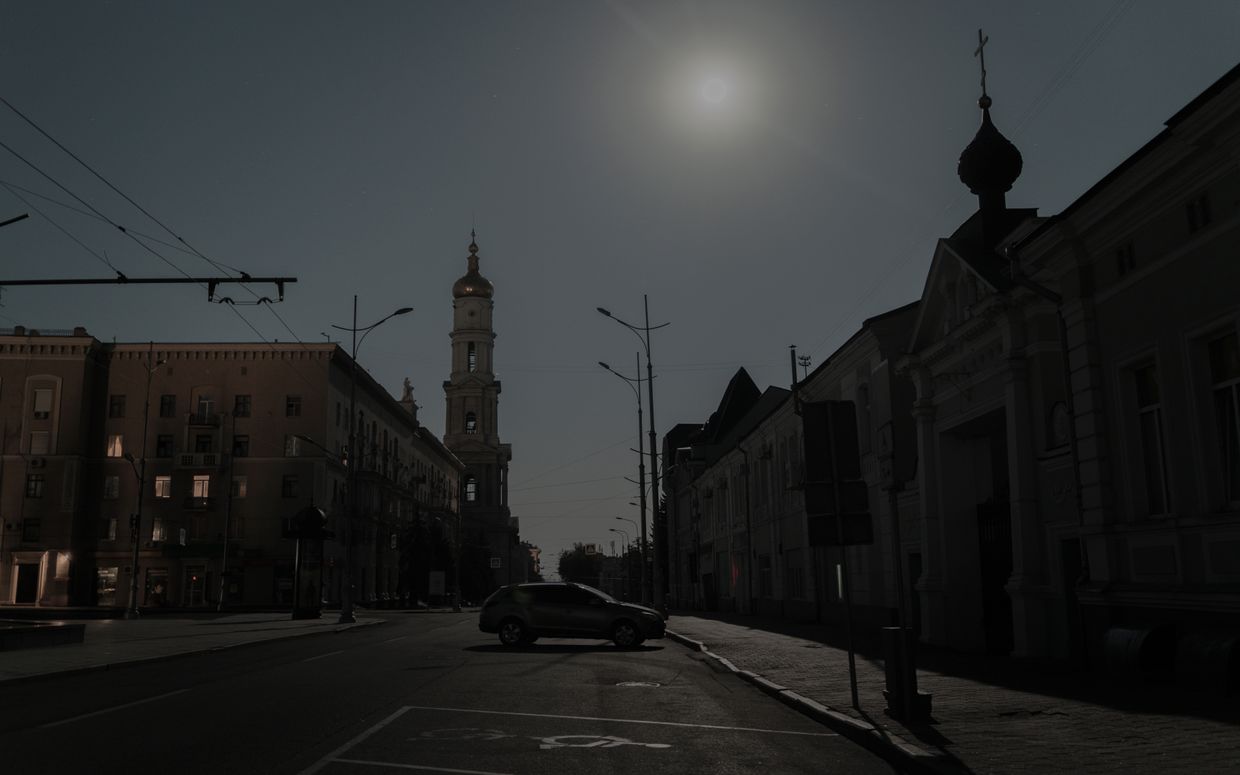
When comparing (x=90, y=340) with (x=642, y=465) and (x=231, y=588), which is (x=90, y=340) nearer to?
(x=231, y=588)

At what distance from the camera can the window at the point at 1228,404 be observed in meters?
13.4

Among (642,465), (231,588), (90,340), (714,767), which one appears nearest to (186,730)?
(714,767)

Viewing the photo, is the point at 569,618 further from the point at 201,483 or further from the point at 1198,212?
the point at 201,483

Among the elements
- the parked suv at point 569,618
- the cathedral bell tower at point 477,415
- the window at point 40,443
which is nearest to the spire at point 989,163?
the parked suv at point 569,618

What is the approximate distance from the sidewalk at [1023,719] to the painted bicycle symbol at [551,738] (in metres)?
2.25

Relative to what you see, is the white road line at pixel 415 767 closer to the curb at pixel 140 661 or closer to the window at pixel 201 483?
the curb at pixel 140 661

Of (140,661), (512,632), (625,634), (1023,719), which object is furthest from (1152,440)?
(140,661)

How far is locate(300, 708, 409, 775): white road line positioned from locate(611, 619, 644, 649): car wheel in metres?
14.1

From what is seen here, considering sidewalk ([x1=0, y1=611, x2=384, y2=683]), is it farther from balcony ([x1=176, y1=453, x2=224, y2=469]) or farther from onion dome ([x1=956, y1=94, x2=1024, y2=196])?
balcony ([x1=176, y1=453, x2=224, y2=469])

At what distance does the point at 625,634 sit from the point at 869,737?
16.4 metres

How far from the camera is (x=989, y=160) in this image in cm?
2270

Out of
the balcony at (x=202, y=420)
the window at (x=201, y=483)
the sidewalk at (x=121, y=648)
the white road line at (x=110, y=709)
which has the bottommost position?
the white road line at (x=110, y=709)

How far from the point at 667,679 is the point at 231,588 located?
54749mm


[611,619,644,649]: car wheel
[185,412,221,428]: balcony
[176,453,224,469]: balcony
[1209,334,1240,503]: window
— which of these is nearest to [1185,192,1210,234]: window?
[1209,334,1240,503]: window
